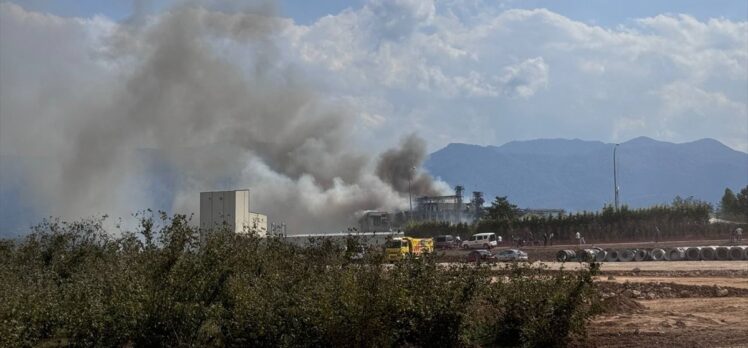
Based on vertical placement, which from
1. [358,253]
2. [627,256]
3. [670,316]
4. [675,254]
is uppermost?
[358,253]

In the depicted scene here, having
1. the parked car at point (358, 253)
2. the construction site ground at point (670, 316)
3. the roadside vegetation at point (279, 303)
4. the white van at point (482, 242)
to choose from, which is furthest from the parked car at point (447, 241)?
the roadside vegetation at point (279, 303)

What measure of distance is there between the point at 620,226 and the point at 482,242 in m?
17.9

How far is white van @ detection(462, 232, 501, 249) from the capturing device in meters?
78.6

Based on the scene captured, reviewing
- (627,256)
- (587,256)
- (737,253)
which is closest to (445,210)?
(627,256)

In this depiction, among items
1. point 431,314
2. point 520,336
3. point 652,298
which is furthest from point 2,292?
point 652,298

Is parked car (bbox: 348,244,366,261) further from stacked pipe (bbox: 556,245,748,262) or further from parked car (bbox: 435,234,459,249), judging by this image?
parked car (bbox: 435,234,459,249)

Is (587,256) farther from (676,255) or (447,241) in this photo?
(447,241)

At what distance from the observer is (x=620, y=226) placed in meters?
85.8

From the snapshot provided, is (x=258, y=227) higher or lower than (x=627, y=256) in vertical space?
higher

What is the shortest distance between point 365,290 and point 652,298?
60.7 ft

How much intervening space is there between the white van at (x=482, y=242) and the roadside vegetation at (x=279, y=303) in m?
62.9

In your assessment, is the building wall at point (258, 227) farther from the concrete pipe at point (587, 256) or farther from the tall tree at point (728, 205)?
the tall tree at point (728, 205)

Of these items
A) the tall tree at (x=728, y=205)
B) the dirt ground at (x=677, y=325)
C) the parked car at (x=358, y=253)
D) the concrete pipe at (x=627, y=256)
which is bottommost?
the dirt ground at (x=677, y=325)

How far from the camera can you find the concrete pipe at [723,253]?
181 feet
